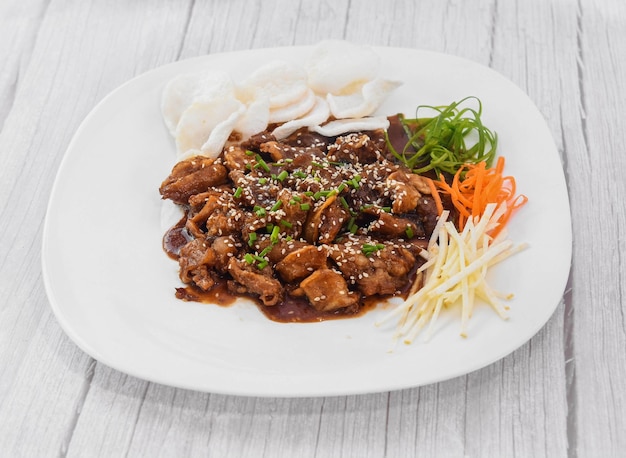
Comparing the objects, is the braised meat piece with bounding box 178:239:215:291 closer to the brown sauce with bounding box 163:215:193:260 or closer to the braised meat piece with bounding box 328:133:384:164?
the brown sauce with bounding box 163:215:193:260

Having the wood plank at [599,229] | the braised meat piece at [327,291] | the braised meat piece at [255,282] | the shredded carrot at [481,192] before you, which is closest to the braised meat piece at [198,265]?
the braised meat piece at [255,282]

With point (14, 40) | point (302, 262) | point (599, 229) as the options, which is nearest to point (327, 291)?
point (302, 262)

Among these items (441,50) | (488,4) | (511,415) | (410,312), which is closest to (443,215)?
(410,312)

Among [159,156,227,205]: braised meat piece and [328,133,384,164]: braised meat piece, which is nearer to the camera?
[159,156,227,205]: braised meat piece

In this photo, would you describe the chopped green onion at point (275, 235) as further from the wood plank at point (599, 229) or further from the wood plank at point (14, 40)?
the wood plank at point (14, 40)

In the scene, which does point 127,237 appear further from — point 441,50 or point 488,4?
point 488,4

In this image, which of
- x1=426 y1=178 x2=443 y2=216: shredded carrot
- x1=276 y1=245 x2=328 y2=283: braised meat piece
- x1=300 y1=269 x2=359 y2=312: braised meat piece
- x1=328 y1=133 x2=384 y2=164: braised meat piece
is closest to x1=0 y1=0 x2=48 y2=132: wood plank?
x1=328 y1=133 x2=384 y2=164: braised meat piece
